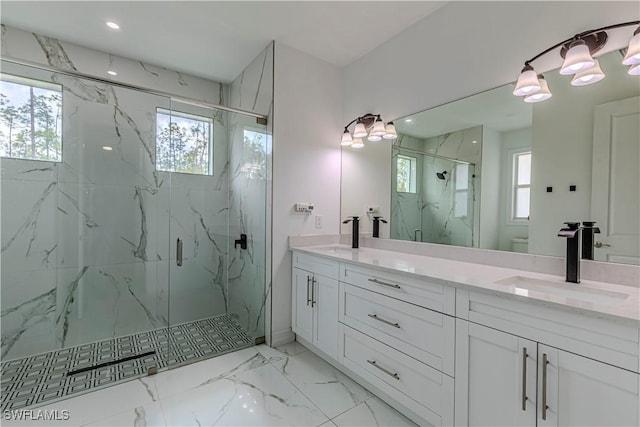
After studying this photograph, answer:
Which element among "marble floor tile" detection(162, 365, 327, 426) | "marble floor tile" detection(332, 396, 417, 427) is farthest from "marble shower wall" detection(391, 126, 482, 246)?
"marble floor tile" detection(162, 365, 327, 426)

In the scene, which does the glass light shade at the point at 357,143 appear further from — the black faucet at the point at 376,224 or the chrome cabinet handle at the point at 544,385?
the chrome cabinet handle at the point at 544,385

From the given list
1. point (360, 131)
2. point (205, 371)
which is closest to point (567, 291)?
point (360, 131)

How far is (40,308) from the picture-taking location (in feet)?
7.72

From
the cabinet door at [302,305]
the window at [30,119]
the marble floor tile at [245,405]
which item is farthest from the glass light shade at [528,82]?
the window at [30,119]

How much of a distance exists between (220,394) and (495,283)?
1775mm

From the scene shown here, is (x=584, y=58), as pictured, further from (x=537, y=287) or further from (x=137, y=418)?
(x=137, y=418)

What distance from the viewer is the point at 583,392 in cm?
100

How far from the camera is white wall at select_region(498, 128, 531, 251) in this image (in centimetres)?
168

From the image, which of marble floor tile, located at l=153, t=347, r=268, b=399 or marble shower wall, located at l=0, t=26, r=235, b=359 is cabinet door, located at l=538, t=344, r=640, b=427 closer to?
marble floor tile, located at l=153, t=347, r=268, b=399

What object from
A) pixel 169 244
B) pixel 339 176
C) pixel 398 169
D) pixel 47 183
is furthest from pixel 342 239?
pixel 47 183

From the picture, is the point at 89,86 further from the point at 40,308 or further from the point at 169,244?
the point at 40,308

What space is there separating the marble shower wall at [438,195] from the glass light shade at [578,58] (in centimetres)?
58

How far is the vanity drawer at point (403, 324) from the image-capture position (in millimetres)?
1382

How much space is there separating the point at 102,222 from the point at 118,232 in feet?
0.51
